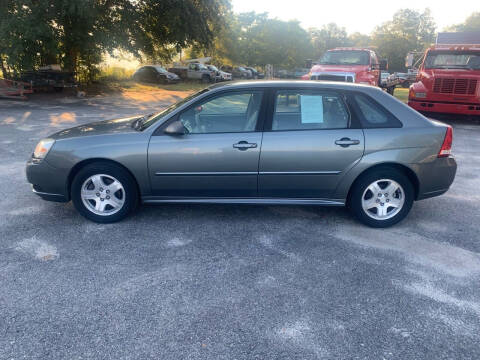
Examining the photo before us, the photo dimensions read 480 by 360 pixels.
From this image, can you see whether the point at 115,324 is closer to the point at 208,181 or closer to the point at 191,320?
the point at 191,320

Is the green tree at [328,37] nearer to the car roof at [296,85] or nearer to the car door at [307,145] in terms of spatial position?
the car roof at [296,85]

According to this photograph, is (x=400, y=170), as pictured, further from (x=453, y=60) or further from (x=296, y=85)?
(x=453, y=60)

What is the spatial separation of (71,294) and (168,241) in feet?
3.75

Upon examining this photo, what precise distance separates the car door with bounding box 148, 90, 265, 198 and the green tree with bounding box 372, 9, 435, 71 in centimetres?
5842

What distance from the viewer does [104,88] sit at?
Answer: 22.5 meters

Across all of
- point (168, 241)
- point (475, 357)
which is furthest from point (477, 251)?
point (168, 241)

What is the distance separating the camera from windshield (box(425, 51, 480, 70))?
11.9 m

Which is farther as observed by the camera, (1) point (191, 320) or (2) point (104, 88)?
(2) point (104, 88)

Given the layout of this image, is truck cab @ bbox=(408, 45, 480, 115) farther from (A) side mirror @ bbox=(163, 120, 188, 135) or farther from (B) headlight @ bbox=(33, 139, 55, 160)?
(B) headlight @ bbox=(33, 139, 55, 160)

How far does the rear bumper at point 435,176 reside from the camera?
439cm

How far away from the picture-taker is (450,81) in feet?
38.7

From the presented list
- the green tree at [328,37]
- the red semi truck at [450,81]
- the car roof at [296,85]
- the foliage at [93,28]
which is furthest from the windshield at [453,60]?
the green tree at [328,37]

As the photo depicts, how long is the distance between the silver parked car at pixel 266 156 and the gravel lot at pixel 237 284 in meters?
0.33

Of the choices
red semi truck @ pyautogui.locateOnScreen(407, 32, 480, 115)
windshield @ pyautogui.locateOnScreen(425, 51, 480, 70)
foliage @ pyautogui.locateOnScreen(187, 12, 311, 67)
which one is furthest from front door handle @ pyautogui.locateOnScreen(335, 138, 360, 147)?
foliage @ pyautogui.locateOnScreen(187, 12, 311, 67)
